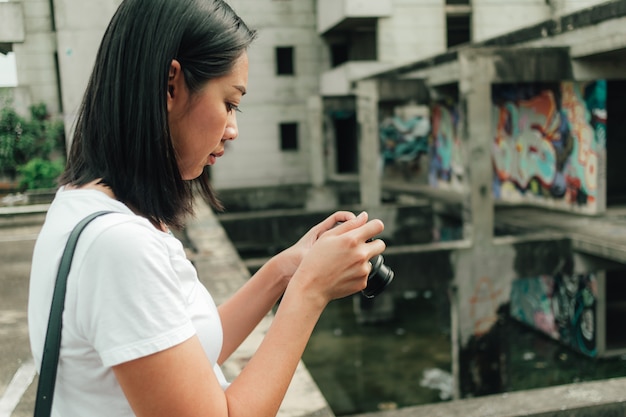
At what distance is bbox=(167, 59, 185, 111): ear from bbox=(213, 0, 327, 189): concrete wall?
21.3 meters

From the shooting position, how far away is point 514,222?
1058 cm

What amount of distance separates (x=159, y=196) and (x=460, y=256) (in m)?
7.97

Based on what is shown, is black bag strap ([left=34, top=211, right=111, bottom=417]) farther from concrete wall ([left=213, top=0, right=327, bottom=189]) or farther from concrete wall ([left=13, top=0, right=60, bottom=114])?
concrete wall ([left=213, top=0, right=327, bottom=189])

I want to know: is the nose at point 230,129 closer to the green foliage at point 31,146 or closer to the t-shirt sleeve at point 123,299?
the t-shirt sleeve at point 123,299

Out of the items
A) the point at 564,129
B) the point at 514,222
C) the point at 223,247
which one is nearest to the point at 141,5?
the point at 223,247

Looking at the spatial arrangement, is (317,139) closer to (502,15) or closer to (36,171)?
(502,15)

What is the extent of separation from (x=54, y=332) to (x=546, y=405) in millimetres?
2207

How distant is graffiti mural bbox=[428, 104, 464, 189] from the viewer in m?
15.2

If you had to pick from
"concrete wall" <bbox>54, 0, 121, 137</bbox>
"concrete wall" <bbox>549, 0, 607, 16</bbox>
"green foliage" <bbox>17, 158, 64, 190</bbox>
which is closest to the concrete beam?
"concrete wall" <bbox>54, 0, 121, 137</bbox>

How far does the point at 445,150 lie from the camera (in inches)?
635

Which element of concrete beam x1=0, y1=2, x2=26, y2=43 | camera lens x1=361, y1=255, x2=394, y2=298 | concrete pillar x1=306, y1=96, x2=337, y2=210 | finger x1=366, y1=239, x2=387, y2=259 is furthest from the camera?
concrete pillar x1=306, y1=96, x2=337, y2=210

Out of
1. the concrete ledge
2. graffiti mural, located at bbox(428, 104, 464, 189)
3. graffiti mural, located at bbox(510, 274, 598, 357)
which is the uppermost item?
graffiti mural, located at bbox(428, 104, 464, 189)

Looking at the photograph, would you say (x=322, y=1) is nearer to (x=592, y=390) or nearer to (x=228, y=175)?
(x=228, y=175)

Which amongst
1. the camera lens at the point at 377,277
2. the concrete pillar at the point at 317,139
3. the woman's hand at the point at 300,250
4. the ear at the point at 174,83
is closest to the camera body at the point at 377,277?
the camera lens at the point at 377,277
